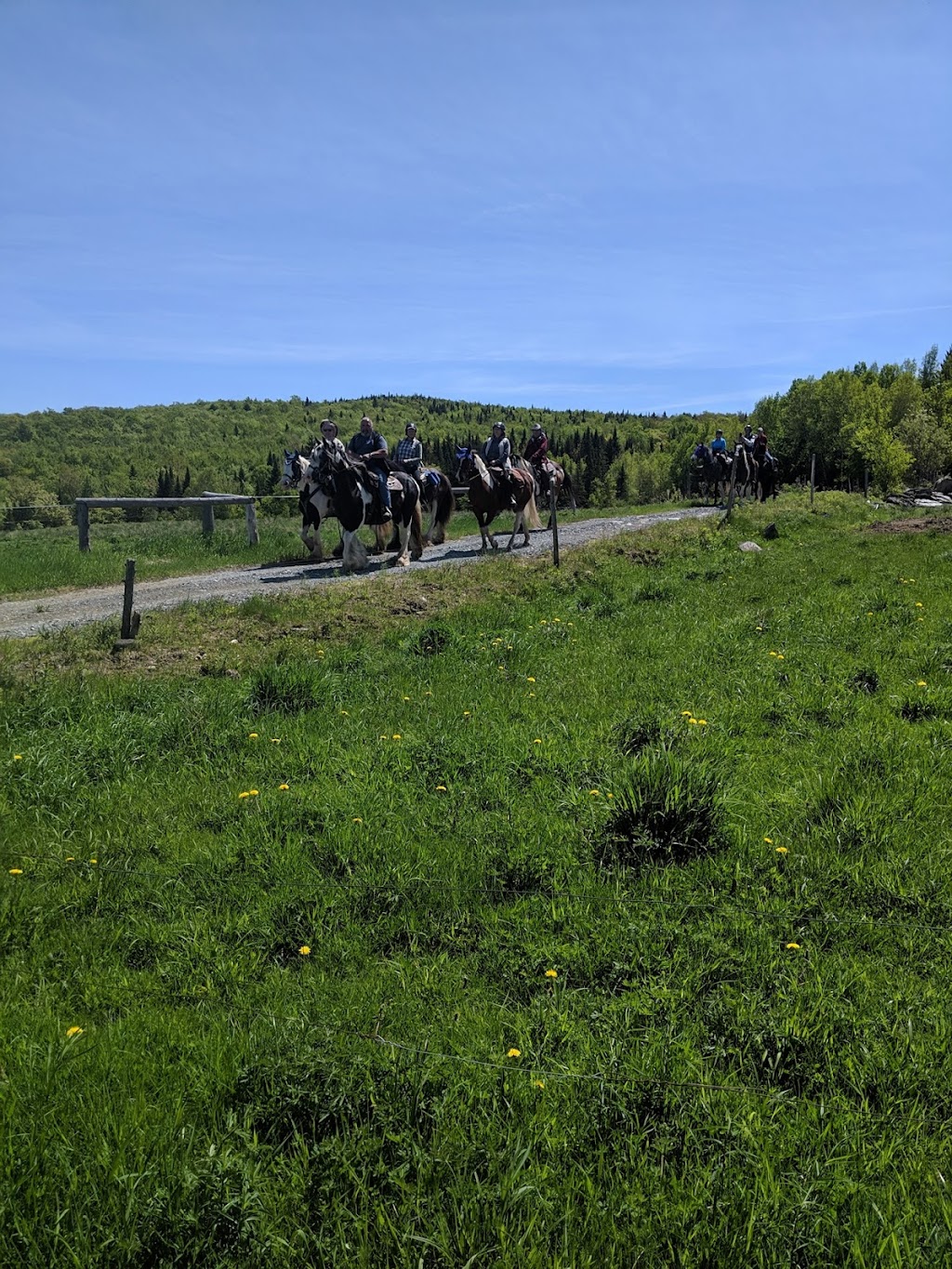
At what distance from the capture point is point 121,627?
30.6 feet

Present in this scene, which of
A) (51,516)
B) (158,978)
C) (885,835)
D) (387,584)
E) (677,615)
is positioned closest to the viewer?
(158,978)

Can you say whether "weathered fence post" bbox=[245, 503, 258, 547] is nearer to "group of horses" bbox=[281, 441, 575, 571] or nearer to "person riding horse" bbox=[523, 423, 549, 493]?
"group of horses" bbox=[281, 441, 575, 571]

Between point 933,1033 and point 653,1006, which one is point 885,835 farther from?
point 653,1006

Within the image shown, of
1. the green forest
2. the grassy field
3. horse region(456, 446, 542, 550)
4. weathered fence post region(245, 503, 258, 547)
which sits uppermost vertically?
the green forest

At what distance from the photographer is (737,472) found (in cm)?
3256

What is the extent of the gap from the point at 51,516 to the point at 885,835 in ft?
136

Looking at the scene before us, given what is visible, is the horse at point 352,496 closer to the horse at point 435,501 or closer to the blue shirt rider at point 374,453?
the blue shirt rider at point 374,453

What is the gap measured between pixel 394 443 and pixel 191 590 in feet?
98.4

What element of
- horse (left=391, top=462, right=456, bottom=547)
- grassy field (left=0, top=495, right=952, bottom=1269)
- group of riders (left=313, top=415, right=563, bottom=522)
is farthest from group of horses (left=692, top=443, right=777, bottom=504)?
grassy field (left=0, top=495, right=952, bottom=1269)

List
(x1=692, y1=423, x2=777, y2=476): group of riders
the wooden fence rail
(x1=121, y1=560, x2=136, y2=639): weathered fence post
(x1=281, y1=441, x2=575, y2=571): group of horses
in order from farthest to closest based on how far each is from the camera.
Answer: (x1=692, y1=423, x2=777, y2=476): group of riders
the wooden fence rail
(x1=281, y1=441, x2=575, y2=571): group of horses
(x1=121, y1=560, x2=136, y2=639): weathered fence post

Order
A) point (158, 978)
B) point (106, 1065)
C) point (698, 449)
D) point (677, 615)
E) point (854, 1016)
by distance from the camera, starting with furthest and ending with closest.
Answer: point (698, 449) → point (677, 615) → point (158, 978) → point (854, 1016) → point (106, 1065)

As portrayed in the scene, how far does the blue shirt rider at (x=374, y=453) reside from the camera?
54.1 ft

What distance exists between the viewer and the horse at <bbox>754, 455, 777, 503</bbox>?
112 ft

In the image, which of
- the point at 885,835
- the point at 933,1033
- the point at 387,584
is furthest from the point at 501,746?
the point at 387,584
